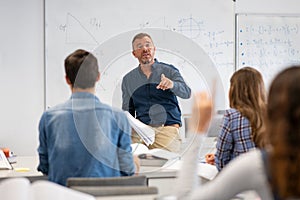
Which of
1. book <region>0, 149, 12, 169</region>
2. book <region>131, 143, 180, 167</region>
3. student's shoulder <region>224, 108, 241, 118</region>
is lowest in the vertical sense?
book <region>0, 149, 12, 169</region>

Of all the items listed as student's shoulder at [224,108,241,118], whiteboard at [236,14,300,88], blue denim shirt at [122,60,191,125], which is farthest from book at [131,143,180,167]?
whiteboard at [236,14,300,88]

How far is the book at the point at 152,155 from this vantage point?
295 cm

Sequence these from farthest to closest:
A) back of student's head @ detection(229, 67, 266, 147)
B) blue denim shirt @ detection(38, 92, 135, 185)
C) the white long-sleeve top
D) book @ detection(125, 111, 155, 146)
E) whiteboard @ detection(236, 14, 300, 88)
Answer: whiteboard @ detection(236, 14, 300, 88) < book @ detection(125, 111, 155, 146) < back of student's head @ detection(229, 67, 266, 147) < blue denim shirt @ detection(38, 92, 135, 185) < the white long-sleeve top

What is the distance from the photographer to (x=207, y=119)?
1662mm

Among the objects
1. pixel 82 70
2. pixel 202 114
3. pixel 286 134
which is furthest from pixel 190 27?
pixel 286 134

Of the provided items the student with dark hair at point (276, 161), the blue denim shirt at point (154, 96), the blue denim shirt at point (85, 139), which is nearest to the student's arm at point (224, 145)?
the blue denim shirt at point (154, 96)

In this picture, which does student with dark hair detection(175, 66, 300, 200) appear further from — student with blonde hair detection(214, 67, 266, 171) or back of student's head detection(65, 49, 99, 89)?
student with blonde hair detection(214, 67, 266, 171)

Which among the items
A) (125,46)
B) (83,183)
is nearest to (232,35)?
(125,46)

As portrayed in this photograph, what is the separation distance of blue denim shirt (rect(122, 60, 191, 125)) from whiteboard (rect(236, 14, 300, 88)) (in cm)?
202

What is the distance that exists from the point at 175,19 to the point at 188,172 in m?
3.53

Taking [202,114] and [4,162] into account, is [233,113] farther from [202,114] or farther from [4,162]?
[4,162]

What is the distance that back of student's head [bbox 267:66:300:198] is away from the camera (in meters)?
1.22

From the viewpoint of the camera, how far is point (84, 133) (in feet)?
8.00

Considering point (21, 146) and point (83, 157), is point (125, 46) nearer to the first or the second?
point (83, 157)
